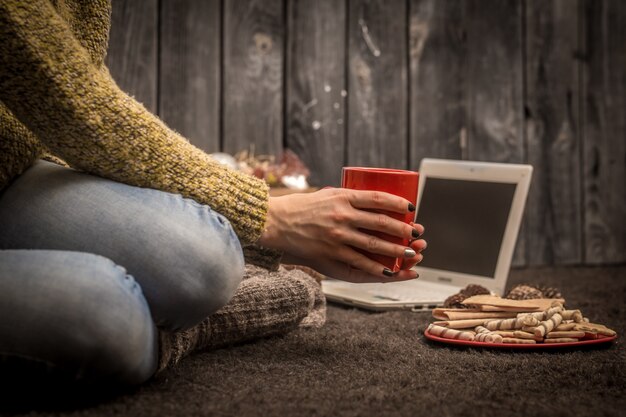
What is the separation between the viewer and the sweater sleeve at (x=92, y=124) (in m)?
0.68

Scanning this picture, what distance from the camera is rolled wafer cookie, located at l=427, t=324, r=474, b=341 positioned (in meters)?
1.01

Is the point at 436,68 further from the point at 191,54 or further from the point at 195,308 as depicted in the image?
the point at 195,308

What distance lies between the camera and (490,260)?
1489 millimetres

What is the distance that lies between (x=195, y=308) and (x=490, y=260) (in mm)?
901

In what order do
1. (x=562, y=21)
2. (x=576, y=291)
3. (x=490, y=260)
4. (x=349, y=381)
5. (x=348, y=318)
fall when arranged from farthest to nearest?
(x=562, y=21) < (x=576, y=291) < (x=490, y=260) < (x=348, y=318) < (x=349, y=381)

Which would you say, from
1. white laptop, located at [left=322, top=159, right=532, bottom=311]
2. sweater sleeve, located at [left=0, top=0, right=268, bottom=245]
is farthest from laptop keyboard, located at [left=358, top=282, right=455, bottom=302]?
sweater sleeve, located at [left=0, top=0, right=268, bottom=245]

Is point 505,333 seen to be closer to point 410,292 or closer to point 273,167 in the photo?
point 410,292

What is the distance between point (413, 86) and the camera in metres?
2.11

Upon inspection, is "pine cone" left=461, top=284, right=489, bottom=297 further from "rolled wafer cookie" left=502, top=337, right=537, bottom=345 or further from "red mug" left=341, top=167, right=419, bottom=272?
"red mug" left=341, top=167, right=419, bottom=272

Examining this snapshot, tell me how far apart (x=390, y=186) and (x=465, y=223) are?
2.60 ft

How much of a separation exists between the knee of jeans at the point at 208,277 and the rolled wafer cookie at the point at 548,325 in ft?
1.53

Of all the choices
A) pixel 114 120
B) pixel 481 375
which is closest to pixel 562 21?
pixel 481 375

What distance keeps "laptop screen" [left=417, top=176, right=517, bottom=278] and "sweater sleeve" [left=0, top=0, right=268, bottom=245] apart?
83cm

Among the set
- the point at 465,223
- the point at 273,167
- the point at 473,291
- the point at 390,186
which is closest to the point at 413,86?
the point at 273,167
